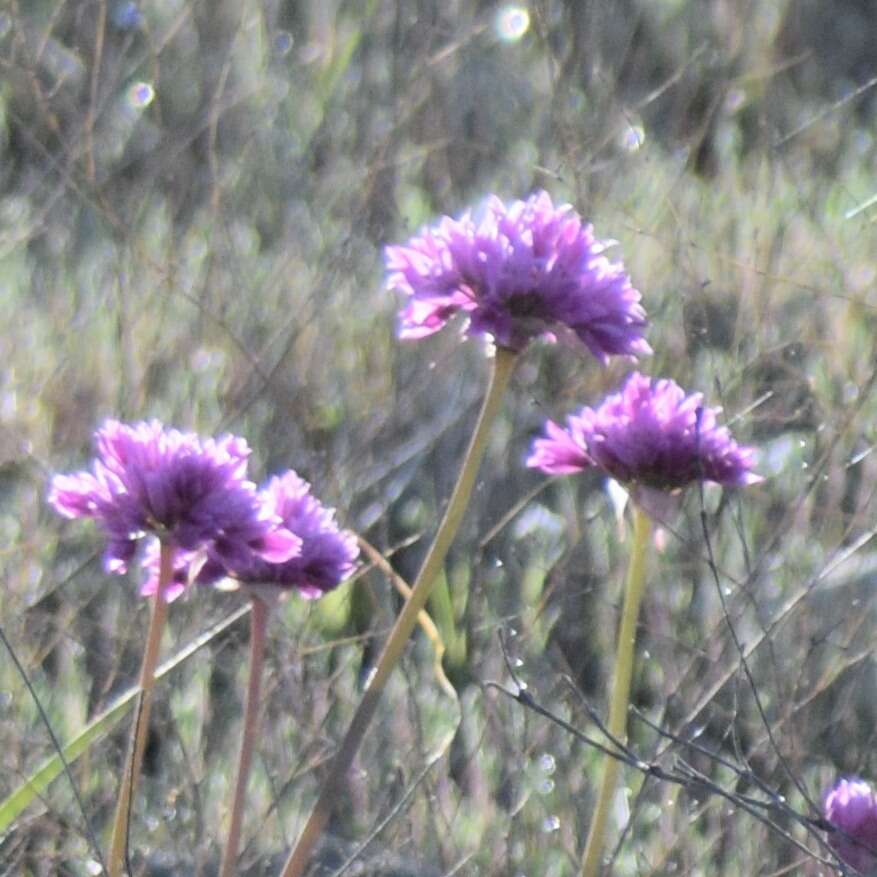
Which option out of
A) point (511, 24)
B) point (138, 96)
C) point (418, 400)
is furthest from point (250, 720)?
point (511, 24)

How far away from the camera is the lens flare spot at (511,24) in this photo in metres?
4.38

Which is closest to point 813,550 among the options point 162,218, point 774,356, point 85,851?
point 774,356

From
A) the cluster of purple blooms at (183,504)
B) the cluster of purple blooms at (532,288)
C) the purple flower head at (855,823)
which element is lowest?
the purple flower head at (855,823)

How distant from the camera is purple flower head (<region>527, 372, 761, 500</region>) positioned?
1.43 m

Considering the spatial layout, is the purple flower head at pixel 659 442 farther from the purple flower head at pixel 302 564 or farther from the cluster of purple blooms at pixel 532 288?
the purple flower head at pixel 302 564

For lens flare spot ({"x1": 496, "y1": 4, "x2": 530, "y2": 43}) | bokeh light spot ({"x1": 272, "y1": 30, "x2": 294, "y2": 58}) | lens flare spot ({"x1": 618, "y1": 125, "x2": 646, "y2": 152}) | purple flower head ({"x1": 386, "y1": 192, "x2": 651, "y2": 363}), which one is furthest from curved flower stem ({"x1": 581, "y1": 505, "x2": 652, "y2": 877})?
lens flare spot ({"x1": 496, "y1": 4, "x2": 530, "y2": 43})

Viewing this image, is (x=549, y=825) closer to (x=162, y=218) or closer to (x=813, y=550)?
(x=813, y=550)

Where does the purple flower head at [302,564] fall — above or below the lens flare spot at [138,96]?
below

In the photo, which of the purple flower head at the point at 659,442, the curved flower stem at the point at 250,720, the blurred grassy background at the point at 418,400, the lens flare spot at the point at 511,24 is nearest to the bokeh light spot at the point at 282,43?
the blurred grassy background at the point at 418,400

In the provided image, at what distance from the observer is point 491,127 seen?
13.3 ft

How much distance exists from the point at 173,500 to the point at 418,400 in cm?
172

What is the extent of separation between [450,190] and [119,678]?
141 cm

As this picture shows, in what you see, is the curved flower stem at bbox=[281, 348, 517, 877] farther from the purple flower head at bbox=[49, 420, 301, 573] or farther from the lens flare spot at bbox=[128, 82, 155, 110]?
the lens flare spot at bbox=[128, 82, 155, 110]

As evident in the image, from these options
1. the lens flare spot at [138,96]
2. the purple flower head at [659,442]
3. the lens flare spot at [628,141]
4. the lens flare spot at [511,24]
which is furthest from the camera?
the lens flare spot at [511,24]
